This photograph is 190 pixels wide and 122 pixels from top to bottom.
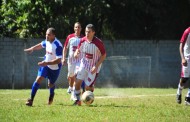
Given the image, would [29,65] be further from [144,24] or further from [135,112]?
[135,112]

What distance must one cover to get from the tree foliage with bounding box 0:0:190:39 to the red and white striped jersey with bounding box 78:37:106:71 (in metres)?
10.4

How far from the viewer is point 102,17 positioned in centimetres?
2609

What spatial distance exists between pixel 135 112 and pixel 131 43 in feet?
47.6

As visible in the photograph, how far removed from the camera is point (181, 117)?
36.3 ft

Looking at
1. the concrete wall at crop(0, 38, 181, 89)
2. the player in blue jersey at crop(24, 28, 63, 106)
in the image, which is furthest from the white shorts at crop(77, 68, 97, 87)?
the concrete wall at crop(0, 38, 181, 89)

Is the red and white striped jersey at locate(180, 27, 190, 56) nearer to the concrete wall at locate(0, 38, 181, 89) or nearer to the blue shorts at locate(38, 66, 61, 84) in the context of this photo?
the blue shorts at locate(38, 66, 61, 84)

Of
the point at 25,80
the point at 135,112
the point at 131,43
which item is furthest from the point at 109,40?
the point at 135,112

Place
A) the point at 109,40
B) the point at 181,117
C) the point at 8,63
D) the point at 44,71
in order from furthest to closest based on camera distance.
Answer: the point at 109,40, the point at 8,63, the point at 44,71, the point at 181,117

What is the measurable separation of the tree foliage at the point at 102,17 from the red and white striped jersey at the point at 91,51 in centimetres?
1037

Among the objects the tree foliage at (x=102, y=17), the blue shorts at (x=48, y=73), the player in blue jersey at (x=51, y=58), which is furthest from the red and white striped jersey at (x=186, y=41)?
the tree foliage at (x=102, y=17)

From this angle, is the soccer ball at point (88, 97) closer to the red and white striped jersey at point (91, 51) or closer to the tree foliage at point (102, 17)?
the red and white striped jersey at point (91, 51)

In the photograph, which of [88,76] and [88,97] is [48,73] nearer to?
[88,76]

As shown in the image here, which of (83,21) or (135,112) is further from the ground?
(83,21)

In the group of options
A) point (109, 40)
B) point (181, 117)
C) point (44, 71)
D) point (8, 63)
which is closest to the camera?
point (181, 117)
